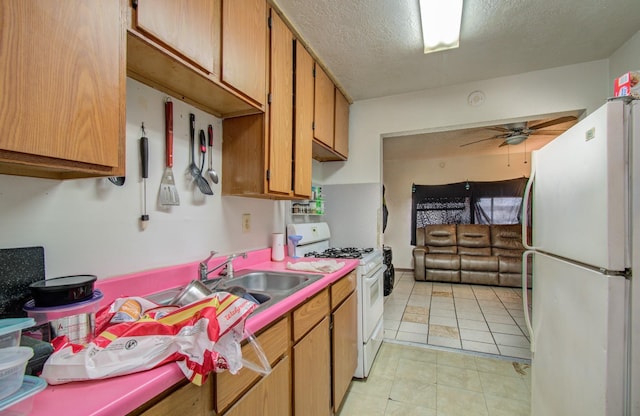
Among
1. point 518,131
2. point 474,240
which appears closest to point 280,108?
point 518,131

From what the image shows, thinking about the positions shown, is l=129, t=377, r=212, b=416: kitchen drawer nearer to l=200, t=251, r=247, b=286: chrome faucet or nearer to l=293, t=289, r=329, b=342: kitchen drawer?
l=293, t=289, r=329, b=342: kitchen drawer

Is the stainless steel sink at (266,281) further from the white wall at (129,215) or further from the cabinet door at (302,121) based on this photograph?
the cabinet door at (302,121)

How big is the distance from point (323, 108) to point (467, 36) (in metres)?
1.07

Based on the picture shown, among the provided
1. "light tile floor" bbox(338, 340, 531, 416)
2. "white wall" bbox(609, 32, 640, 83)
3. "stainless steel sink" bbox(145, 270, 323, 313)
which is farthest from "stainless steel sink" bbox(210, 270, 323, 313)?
"white wall" bbox(609, 32, 640, 83)

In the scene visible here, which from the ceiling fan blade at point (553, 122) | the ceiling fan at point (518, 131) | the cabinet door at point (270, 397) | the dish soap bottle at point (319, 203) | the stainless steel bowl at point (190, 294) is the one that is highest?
the ceiling fan at point (518, 131)

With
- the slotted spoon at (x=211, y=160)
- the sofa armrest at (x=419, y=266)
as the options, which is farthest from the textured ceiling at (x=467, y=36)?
the sofa armrest at (x=419, y=266)

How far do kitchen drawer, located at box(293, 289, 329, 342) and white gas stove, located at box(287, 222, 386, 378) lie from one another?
623 millimetres

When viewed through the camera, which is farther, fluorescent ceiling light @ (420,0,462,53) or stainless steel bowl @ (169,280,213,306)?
fluorescent ceiling light @ (420,0,462,53)

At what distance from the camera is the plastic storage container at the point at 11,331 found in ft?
1.61

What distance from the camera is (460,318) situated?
10.6 ft

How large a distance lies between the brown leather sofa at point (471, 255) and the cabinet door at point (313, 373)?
3945mm

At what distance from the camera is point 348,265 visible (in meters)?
1.83

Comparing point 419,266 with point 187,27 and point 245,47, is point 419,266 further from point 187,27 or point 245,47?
point 187,27

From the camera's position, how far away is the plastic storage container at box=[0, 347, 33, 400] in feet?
1.43
